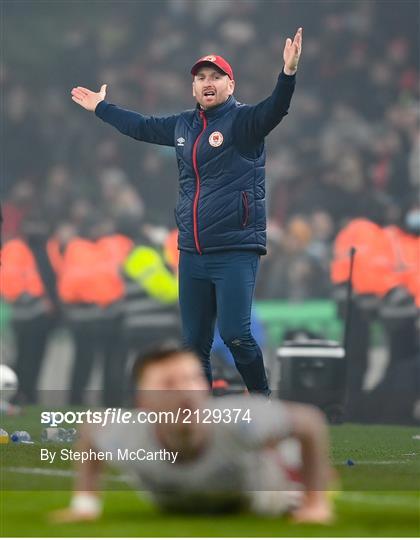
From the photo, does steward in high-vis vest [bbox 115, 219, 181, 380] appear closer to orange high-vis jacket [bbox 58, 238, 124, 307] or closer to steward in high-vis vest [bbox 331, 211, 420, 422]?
orange high-vis jacket [bbox 58, 238, 124, 307]

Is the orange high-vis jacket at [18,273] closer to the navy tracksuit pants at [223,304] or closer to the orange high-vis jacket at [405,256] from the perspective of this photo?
the orange high-vis jacket at [405,256]

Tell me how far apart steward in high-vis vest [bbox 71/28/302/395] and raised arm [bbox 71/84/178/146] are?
0.20 metres

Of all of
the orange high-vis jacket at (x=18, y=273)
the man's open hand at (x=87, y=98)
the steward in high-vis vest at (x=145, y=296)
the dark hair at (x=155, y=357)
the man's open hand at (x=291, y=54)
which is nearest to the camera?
the dark hair at (x=155, y=357)

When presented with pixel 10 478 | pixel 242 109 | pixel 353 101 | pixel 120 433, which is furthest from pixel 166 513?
pixel 353 101

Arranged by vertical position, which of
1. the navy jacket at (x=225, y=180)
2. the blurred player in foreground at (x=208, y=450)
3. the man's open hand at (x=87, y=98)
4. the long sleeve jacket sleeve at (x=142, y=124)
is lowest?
the blurred player in foreground at (x=208, y=450)

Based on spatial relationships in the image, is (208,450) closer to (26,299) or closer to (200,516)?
(200,516)

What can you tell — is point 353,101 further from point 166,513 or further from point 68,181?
point 166,513

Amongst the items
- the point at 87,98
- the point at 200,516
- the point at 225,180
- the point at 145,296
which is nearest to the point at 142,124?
the point at 87,98

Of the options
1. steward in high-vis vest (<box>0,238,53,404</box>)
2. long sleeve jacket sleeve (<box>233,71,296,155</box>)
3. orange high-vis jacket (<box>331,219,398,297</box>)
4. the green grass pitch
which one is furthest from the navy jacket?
steward in high-vis vest (<box>0,238,53,404</box>)

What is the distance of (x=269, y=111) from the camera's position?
6.71m

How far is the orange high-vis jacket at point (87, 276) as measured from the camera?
40.1ft

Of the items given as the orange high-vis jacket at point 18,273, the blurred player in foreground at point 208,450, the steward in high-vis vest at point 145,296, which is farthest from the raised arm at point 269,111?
the orange high-vis jacket at point 18,273

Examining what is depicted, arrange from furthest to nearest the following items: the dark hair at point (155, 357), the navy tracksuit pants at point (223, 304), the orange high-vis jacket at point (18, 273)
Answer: the orange high-vis jacket at point (18, 273) < the navy tracksuit pants at point (223, 304) < the dark hair at point (155, 357)

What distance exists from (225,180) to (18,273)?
5621 millimetres
